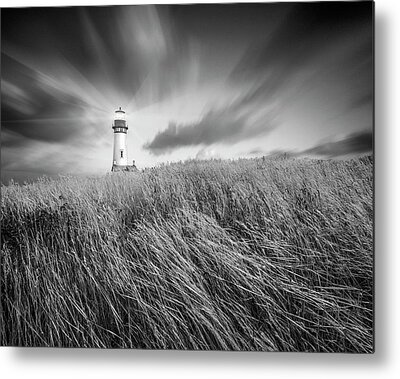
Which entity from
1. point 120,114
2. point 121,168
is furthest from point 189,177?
point 120,114

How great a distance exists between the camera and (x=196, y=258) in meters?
2.04

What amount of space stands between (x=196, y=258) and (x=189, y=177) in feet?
1.22

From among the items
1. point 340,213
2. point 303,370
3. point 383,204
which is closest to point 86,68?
point 340,213

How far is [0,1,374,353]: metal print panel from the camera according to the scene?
1.98m

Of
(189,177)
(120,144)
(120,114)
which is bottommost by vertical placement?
(189,177)

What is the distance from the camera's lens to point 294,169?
2.00 m

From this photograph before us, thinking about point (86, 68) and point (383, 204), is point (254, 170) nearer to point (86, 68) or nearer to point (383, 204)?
point (383, 204)

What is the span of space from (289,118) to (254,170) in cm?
28

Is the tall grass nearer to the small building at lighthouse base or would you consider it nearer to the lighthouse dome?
the small building at lighthouse base

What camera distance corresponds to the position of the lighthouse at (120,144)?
81.4 inches

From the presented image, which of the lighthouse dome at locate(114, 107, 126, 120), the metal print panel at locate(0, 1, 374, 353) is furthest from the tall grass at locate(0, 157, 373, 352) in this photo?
the lighthouse dome at locate(114, 107, 126, 120)

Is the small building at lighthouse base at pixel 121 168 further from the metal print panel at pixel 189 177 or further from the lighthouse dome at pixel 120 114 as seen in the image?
the lighthouse dome at pixel 120 114

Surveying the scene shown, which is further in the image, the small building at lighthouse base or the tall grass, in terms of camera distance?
the small building at lighthouse base

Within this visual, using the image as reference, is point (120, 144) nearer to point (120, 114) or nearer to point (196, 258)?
point (120, 114)
